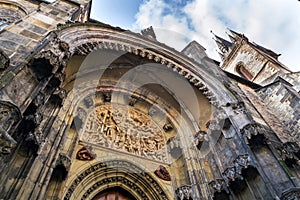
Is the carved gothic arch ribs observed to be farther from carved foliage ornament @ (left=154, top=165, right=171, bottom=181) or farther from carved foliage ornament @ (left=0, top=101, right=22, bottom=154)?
carved foliage ornament @ (left=0, top=101, right=22, bottom=154)

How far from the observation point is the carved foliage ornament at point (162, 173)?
556 centimetres

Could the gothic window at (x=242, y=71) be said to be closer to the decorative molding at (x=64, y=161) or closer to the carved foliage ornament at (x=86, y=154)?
the carved foliage ornament at (x=86, y=154)

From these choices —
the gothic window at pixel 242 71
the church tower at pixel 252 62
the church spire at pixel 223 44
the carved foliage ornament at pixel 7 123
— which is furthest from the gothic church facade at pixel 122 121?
the church spire at pixel 223 44

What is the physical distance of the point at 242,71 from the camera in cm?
2008

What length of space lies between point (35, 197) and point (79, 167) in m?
1.52

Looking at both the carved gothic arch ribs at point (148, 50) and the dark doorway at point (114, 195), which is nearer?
the dark doorway at point (114, 195)

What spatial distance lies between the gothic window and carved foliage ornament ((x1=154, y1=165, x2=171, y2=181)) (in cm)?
1450

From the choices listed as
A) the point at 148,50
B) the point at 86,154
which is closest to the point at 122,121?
the point at 86,154

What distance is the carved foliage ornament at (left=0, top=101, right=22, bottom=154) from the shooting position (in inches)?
103

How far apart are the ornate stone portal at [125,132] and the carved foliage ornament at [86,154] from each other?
24cm

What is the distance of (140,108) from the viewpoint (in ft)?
24.0

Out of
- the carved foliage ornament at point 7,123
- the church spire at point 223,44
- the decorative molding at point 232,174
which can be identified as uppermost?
the church spire at point 223,44

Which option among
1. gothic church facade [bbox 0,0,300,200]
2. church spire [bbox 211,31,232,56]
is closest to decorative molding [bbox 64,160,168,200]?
gothic church facade [bbox 0,0,300,200]

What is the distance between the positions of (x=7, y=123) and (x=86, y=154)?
2505 mm
